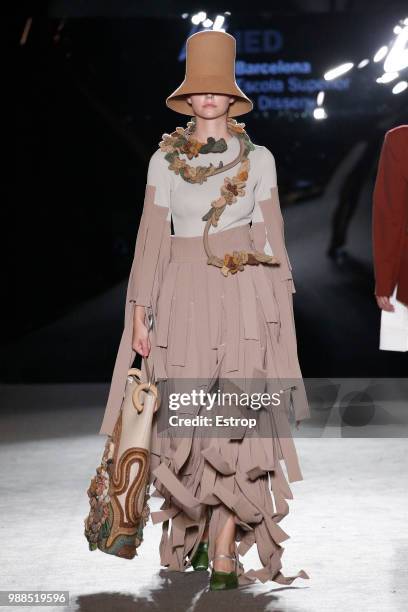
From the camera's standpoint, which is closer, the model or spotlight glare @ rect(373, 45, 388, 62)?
the model

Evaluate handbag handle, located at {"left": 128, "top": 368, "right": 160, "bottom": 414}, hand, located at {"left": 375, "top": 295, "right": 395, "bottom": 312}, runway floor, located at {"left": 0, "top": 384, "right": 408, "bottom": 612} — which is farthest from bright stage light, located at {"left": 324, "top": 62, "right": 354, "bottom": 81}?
handbag handle, located at {"left": 128, "top": 368, "right": 160, "bottom": 414}

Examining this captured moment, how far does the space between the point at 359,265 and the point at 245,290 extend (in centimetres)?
512

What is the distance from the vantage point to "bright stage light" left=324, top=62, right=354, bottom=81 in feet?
26.6

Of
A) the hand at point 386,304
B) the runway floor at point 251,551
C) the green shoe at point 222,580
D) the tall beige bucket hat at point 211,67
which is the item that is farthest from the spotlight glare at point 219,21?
the green shoe at point 222,580

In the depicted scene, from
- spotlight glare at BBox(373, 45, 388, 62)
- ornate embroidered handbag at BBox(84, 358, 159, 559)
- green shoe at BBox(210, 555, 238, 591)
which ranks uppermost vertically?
spotlight glare at BBox(373, 45, 388, 62)

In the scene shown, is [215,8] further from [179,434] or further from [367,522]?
[179,434]

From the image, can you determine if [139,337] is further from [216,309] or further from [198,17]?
[198,17]

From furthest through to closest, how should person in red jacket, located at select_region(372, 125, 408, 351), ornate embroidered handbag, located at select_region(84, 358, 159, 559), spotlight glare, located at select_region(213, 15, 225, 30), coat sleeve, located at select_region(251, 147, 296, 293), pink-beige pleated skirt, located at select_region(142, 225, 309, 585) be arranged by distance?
spotlight glare, located at select_region(213, 15, 225, 30)
person in red jacket, located at select_region(372, 125, 408, 351)
coat sleeve, located at select_region(251, 147, 296, 293)
pink-beige pleated skirt, located at select_region(142, 225, 309, 585)
ornate embroidered handbag, located at select_region(84, 358, 159, 559)

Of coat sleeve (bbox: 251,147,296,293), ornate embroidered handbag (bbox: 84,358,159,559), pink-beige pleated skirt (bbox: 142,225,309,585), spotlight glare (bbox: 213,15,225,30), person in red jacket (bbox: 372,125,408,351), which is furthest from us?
spotlight glare (bbox: 213,15,225,30)

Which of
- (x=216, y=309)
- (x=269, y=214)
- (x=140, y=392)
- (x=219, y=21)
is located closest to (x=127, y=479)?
(x=140, y=392)

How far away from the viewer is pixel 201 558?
345 cm

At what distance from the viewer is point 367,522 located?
4090mm

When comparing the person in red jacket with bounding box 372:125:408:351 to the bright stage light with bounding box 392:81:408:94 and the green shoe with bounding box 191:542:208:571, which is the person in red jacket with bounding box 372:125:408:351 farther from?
the bright stage light with bounding box 392:81:408:94

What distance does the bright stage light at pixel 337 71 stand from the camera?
26.6 feet
